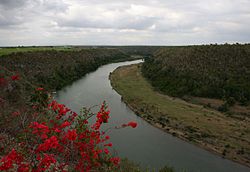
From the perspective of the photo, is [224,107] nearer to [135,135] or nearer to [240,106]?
[240,106]

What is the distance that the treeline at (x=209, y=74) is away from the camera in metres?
28.7

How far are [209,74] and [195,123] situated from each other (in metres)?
13.4

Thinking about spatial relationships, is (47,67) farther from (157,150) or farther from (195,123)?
(157,150)

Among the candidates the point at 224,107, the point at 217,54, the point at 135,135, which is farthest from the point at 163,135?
the point at 217,54

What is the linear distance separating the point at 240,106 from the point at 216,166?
12373 millimetres

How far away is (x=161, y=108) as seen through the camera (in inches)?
1087

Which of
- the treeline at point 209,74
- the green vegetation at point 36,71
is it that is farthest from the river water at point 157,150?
the treeline at point 209,74

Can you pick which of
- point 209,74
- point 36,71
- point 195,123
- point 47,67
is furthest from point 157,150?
point 47,67

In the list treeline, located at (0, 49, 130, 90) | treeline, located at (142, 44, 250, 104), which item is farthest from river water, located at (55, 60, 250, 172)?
treeline, located at (142, 44, 250, 104)

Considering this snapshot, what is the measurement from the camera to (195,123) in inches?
899

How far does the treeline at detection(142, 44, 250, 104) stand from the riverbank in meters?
3.14

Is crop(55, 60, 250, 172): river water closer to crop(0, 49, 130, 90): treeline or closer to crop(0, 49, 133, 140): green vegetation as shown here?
crop(0, 49, 133, 140): green vegetation

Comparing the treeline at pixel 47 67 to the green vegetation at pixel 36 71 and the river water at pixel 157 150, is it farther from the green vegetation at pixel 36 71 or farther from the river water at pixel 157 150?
the river water at pixel 157 150

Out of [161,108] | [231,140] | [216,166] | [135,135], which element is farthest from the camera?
[161,108]
